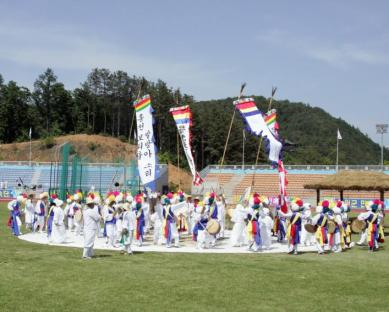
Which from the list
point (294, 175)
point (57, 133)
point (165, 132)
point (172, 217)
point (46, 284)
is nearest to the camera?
point (46, 284)

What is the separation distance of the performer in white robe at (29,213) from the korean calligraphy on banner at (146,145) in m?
5.82

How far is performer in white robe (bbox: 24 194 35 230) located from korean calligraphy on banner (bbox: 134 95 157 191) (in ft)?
19.1

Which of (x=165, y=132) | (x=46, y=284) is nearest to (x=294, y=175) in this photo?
(x=165, y=132)

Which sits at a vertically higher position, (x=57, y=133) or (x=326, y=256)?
(x=57, y=133)

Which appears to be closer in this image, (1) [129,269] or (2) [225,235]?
(1) [129,269]

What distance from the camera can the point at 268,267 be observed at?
498 inches

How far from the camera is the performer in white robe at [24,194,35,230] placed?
21097mm

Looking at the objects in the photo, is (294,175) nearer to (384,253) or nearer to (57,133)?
(384,253)

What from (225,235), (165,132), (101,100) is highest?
(101,100)

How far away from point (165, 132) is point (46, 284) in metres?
61.8

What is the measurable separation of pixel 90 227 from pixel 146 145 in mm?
4536

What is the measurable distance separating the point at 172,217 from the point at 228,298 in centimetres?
736

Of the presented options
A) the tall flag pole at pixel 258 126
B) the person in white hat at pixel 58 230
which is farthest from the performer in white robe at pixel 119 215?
the tall flag pole at pixel 258 126

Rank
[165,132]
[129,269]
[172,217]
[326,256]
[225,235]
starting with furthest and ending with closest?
1. [165,132]
2. [225,235]
3. [172,217]
4. [326,256]
5. [129,269]
